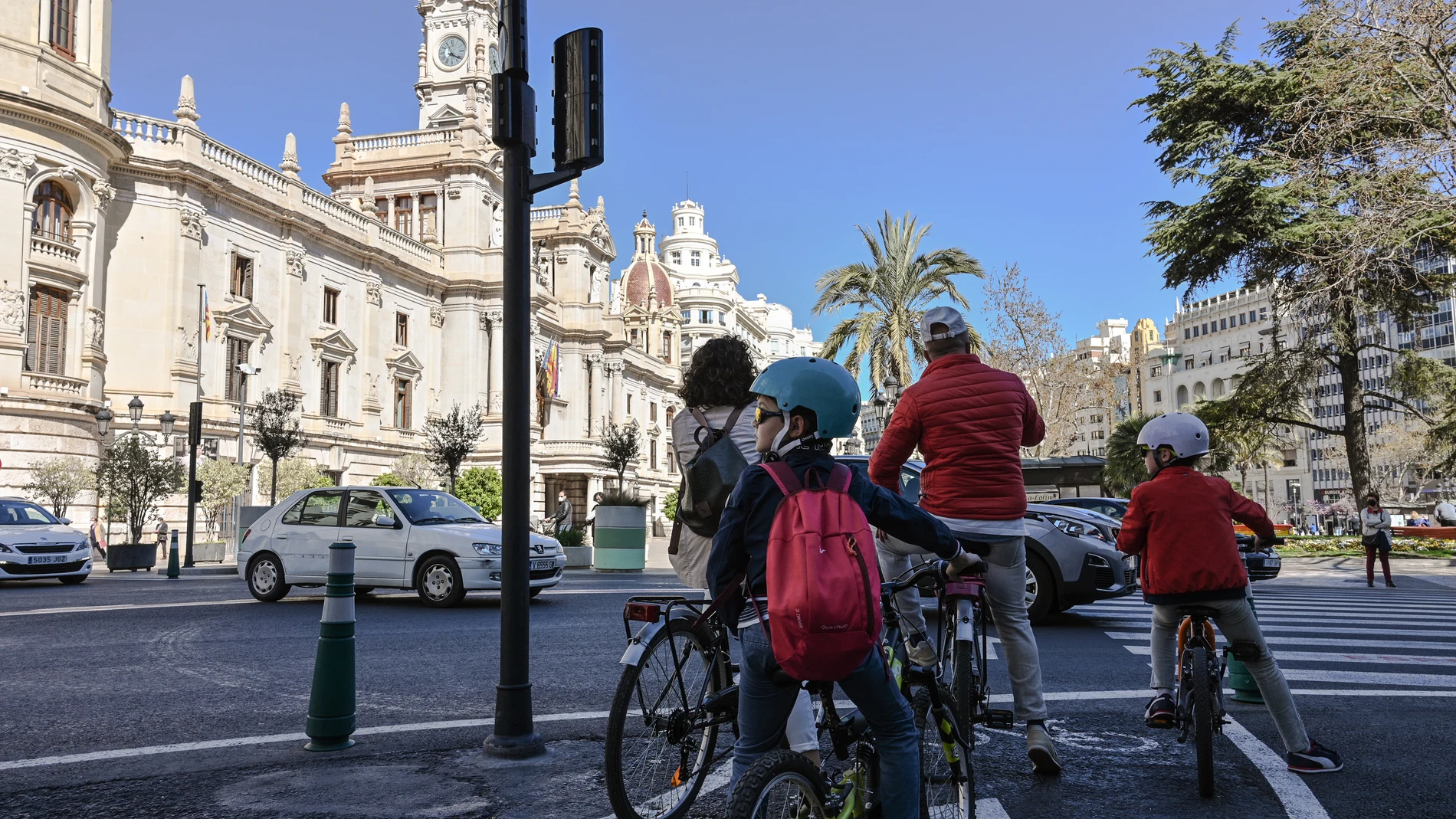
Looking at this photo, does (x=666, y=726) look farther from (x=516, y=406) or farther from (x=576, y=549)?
(x=576, y=549)

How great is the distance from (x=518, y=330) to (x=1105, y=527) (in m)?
7.94

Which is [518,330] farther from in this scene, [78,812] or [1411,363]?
[1411,363]

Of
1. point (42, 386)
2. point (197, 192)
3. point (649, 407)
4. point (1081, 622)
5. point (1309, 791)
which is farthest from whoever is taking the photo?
point (649, 407)

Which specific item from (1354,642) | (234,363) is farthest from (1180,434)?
(234,363)

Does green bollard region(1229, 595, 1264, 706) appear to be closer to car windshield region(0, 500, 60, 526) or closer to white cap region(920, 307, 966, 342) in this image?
white cap region(920, 307, 966, 342)

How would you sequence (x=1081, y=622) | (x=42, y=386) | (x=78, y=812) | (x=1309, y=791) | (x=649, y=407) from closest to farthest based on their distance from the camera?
(x=78, y=812), (x=1309, y=791), (x=1081, y=622), (x=42, y=386), (x=649, y=407)

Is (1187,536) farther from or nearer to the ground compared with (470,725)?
farther from the ground

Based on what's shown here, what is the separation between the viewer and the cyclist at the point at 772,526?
2.90 m

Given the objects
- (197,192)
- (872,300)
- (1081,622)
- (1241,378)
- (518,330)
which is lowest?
(1081,622)

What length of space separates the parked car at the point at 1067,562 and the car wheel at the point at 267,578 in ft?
26.6

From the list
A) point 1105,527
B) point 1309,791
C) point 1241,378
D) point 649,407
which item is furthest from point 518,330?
point 649,407

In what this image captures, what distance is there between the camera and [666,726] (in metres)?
3.82

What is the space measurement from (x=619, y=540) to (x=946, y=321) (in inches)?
782

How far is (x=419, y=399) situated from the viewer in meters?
49.0
